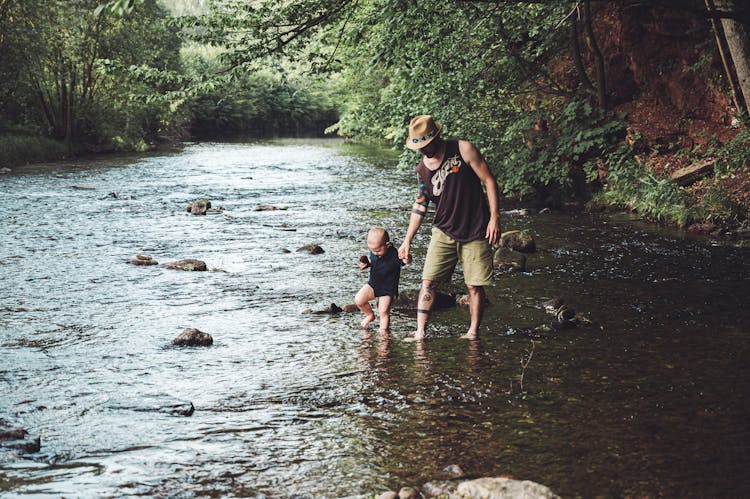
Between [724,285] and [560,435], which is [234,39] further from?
[560,435]

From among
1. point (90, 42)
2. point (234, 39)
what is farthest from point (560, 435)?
point (90, 42)

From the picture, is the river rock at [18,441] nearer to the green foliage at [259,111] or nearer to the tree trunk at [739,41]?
the tree trunk at [739,41]

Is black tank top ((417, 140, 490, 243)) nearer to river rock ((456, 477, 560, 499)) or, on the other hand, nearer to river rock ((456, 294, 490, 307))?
river rock ((456, 294, 490, 307))

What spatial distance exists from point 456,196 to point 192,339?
2.93m

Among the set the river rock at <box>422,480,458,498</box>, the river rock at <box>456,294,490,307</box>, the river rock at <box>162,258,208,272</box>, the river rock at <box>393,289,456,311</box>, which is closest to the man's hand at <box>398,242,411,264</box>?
the river rock at <box>393,289,456,311</box>

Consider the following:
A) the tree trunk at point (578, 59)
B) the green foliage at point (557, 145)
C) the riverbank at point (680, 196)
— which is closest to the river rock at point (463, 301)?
the riverbank at point (680, 196)

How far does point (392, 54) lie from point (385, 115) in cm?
702

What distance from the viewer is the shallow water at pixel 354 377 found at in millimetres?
4371

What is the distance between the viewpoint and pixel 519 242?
39.2ft

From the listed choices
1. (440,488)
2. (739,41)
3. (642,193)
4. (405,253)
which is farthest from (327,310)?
(642,193)

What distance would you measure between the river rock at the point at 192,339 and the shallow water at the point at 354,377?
0.56 feet

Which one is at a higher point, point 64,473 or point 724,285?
point 64,473

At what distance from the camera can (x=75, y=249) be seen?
1284 centimetres

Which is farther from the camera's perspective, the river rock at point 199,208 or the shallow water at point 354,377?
the river rock at point 199,208
